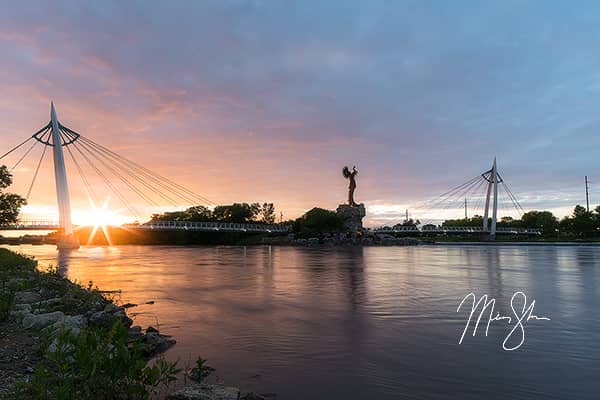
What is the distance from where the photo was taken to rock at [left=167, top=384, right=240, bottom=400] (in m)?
7.49

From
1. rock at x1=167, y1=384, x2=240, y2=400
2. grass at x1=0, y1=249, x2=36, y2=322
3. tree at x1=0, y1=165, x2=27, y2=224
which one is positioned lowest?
rock at x1=167, y1=384, x2=240, y2=400

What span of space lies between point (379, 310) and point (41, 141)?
88.4 metres

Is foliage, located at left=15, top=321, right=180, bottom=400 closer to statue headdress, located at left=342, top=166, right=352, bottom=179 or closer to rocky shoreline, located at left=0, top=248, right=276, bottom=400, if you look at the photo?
rocky shoreline, located at left=0, top=248, right=276, bottom=400

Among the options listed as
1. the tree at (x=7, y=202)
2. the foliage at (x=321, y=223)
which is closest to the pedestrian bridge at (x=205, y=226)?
the foliage at (x=321, y=223)

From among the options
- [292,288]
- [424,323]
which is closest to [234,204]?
[292,288]

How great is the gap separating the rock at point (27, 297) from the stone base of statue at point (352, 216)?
126791 millimetres

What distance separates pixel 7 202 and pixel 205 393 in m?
34.3

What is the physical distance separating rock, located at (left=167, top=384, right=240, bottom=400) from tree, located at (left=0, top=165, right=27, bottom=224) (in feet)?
111

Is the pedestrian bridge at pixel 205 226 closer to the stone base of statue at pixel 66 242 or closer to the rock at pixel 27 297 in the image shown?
the stone base of statue at pixel 66 242

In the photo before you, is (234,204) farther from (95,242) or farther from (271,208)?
(95,242)

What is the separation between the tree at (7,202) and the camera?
109 feet

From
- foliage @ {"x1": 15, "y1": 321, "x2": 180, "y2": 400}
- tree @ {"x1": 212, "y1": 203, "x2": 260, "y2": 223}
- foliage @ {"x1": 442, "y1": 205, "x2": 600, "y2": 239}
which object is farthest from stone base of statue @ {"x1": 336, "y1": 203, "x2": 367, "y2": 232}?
foliage @ {"x1": 15, "y1": 321, "x2": 180, "y2": 400}

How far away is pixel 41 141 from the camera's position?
8369cm

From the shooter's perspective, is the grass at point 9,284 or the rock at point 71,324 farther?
the grass at point 9,284
